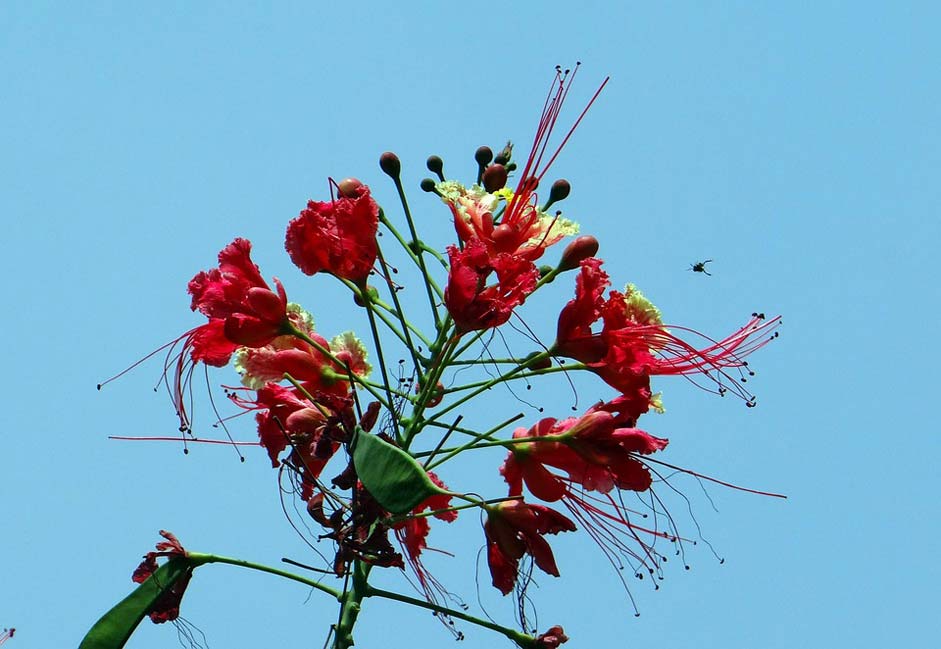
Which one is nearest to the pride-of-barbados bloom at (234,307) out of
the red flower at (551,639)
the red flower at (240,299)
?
the red flower at (240,299)

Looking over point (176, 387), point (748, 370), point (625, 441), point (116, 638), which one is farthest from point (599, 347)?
point (116, 638)

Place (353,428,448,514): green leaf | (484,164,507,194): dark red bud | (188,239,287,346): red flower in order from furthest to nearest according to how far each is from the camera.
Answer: (484,164,507,194): dark red bud → (188,239,287,346): red flower → (353,428,448,514): green leaf

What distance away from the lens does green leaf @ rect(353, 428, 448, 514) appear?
296 centimetres

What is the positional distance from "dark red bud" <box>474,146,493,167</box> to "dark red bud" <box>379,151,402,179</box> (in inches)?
11.9

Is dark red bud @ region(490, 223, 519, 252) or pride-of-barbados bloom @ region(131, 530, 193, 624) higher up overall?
dark red bud @ region(490, 223, 519, 252)

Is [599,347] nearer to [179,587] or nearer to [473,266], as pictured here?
[473,266]

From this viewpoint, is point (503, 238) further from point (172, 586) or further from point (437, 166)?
point (172, 586)

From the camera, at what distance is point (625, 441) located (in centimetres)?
358

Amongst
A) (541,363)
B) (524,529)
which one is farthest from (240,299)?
(524,529)

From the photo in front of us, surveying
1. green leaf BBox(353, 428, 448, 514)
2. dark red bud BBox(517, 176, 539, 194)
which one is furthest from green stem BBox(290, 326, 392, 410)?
dark red bud BBox(517, 176, 539, 194)

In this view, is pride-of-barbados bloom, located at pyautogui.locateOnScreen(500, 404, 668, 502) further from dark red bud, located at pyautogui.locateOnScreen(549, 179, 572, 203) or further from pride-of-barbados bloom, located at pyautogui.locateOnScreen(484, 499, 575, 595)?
dark red bud, located at pyautogui.locateOnScreen(549, 179, 572, 203)

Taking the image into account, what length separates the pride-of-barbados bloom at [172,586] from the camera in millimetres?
3537

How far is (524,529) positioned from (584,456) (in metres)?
0.27

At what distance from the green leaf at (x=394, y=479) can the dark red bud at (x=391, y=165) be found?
1.21 meters
